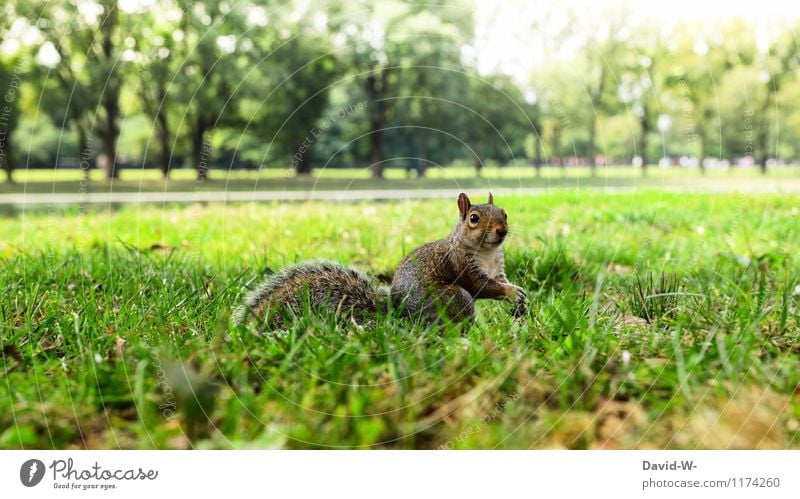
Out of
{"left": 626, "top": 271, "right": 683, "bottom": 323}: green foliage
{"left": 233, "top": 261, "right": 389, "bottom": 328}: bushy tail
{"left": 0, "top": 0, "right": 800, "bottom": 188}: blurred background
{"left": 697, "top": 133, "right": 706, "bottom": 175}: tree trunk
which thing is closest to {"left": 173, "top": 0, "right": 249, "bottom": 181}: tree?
{"left": 0, "top": 0, "right": 800, "bottom": 188}: blurred background

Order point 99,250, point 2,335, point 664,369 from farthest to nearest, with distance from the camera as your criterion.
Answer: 1. point 99,250
2. point 2,335
3. point 664,369

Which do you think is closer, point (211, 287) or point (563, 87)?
point (211, 287)

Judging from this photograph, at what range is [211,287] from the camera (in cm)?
321

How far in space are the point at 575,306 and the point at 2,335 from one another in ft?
7.71

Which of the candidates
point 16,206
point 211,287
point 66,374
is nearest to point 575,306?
point 211,287

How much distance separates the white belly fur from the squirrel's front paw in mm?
138

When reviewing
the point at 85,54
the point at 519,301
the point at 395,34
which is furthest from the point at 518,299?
the point at 85,54

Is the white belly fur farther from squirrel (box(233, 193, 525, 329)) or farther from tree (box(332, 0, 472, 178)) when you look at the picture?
tree (box(332, 0, 472, 178))

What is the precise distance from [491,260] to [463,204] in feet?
1.07

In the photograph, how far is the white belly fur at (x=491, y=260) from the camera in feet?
10.0

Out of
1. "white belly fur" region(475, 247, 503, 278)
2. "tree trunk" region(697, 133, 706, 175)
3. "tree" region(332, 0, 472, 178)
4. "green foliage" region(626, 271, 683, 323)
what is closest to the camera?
"green foliage" region(626, 271, 683, 323)
